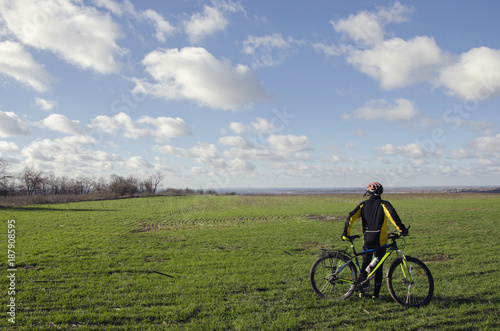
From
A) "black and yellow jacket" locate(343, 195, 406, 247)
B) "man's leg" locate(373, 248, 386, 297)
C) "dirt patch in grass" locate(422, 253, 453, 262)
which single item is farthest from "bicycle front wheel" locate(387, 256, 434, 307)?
"dirt patch in grass" locate(422, 253, 453, 262)

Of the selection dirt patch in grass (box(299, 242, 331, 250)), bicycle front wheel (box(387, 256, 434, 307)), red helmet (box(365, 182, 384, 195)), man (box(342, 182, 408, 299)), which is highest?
red helmet (box(365, 182, 384, 195))

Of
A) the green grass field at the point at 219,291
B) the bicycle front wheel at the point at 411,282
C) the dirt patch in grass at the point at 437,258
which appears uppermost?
the bicycle front wheel at the point at 411,282

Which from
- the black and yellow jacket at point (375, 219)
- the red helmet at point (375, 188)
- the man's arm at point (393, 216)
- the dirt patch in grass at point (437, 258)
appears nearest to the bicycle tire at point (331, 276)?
the black and yellow jacket at point (375, 219)

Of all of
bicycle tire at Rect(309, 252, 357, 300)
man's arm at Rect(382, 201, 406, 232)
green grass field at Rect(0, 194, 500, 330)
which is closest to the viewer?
green grass field at Rect(0, 194, 500, 330)

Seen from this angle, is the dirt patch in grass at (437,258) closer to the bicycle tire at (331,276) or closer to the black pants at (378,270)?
the black pants at (378,270)

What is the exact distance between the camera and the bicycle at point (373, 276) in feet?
19.5

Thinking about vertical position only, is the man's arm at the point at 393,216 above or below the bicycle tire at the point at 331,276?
above

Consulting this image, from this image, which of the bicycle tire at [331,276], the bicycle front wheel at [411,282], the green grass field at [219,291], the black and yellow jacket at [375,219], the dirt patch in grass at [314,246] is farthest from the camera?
the dirt patch in grass at [314,246]

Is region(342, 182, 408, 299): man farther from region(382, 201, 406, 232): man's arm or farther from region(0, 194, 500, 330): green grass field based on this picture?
region(0, 194, 500, 330): green grass field

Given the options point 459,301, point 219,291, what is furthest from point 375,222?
point 219,291

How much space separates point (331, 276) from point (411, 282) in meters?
1.68

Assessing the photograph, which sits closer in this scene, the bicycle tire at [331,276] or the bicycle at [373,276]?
the bicycle at [373,276]

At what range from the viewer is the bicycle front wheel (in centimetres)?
591

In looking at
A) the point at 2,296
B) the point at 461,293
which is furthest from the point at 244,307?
the point at 2,296
